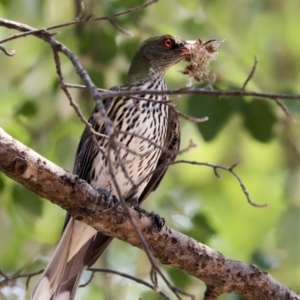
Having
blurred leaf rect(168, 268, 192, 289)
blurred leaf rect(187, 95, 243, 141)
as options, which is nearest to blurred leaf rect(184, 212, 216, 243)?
blurred leaf rect(168, 268, 192, 289)

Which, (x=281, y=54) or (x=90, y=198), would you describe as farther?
(x=281, y=54)

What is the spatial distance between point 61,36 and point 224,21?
1.08 m

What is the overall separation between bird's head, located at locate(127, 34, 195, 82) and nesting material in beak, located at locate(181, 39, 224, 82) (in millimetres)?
422

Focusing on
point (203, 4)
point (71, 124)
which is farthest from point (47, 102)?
point (203, 4)

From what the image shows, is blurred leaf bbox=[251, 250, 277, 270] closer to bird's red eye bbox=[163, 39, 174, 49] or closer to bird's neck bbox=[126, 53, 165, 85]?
bird's neck bbox=[126, 53, 165, 85]

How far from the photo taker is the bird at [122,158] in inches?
159

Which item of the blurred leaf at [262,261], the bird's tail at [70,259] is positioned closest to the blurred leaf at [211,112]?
the blurred leaf at [262,261]

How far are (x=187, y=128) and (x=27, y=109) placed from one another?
4.96ft

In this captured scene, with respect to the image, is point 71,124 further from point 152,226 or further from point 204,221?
point 152,226

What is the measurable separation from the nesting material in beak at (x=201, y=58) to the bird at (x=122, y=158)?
0.81 ft

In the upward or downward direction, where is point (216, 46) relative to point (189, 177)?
downward

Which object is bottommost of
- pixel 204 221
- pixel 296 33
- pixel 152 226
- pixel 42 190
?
pixel 42 190

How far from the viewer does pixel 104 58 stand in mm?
4938

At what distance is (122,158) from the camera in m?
3.94
